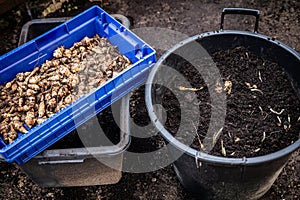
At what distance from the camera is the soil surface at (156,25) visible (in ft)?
6.50

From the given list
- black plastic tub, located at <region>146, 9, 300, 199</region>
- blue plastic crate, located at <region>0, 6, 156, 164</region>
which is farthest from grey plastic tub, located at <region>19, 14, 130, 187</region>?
black plastic tub, located at <region>146, 9, 300, 199</region>

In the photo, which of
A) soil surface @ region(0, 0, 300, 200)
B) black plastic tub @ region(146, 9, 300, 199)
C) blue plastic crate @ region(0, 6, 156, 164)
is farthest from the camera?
soil surface @ region(0, 0, 300, 200)

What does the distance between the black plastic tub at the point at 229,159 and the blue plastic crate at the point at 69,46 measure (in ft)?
0.42

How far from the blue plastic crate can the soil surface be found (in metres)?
0.46

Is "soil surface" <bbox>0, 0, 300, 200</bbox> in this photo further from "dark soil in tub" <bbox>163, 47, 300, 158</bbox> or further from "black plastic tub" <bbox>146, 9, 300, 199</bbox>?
"dark soil in tub" <bbox>163, 47, 300, 158</bbox>

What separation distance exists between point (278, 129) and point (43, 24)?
137 cm

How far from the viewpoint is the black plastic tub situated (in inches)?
57.6

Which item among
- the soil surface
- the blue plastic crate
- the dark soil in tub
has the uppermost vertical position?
the blue plastic crate

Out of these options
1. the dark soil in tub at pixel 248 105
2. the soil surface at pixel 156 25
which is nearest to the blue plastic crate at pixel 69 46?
the dark soil in tub at pixel 248 105

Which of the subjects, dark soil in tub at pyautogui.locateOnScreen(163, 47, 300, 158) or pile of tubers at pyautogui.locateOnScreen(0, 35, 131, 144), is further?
pile of tubers at pyautogui.locateOnScreen(0, 35, 131, 144)

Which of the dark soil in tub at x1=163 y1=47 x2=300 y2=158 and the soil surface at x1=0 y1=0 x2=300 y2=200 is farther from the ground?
the dark soil in tub at x1=163 y1=47 x2=300 y2=158

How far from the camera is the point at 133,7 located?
9.20ft

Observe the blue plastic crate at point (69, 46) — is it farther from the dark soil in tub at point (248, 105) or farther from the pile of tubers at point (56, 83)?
the dark soil in tub at point (248, 105)

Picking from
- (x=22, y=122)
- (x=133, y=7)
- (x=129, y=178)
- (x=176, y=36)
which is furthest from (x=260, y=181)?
(x=133, y=7)
